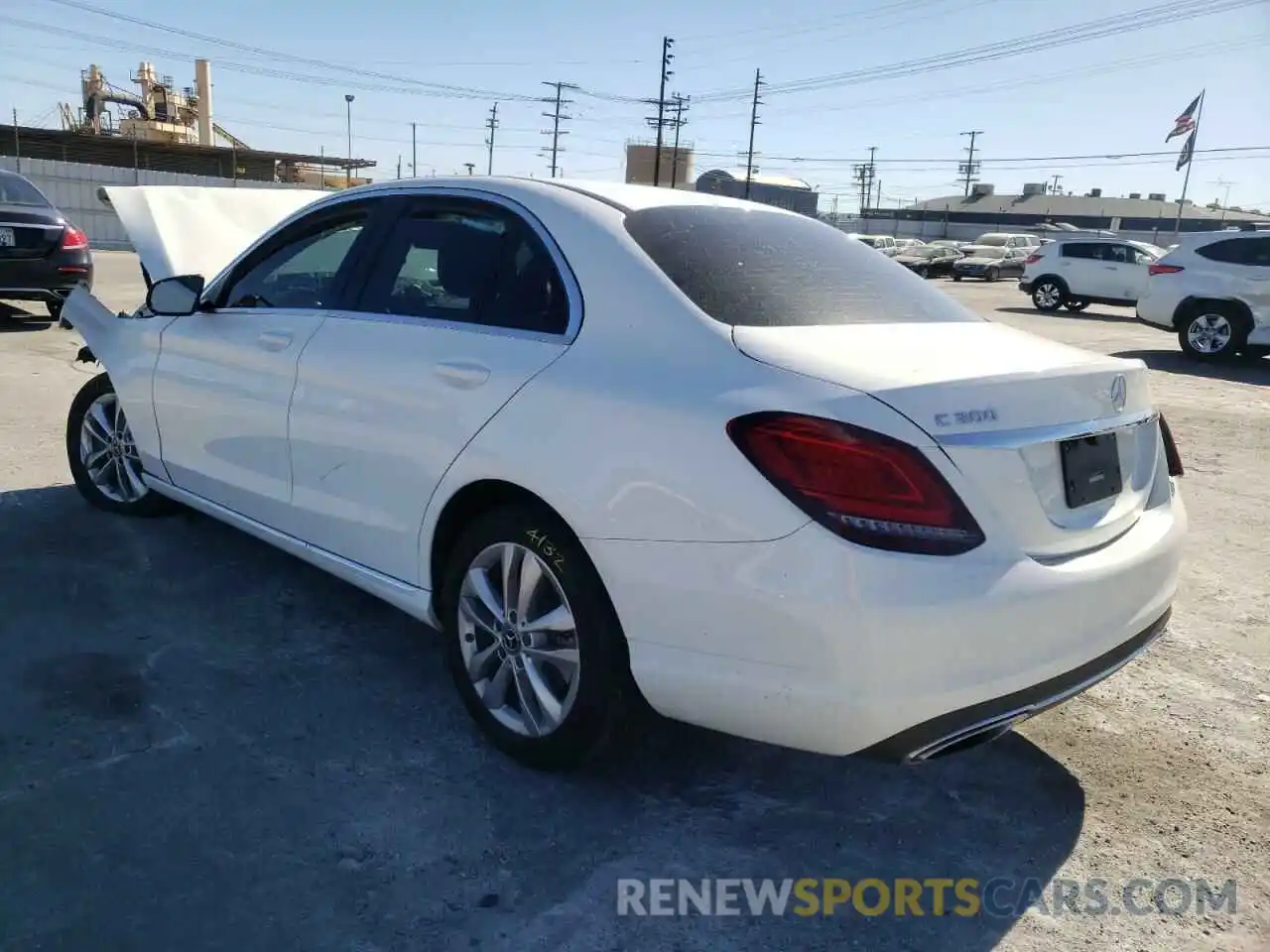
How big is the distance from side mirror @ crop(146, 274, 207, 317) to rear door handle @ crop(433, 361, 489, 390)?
157cm

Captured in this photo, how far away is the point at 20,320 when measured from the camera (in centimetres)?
1156

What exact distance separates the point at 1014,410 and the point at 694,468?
0.74 metres

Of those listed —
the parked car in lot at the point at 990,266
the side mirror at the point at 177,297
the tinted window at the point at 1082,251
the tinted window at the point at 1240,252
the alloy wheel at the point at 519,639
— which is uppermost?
the parked car in lot at the point at 990,266

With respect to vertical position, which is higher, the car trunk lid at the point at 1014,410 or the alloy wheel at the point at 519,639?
the car trunk lid at the point at 1014,410

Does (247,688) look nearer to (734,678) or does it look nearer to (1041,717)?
(734,678)

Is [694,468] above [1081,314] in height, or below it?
below

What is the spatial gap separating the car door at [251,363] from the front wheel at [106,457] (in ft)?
1.95

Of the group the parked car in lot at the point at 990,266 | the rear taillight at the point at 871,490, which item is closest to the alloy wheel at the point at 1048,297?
the parked car in lot at the point at 990,266

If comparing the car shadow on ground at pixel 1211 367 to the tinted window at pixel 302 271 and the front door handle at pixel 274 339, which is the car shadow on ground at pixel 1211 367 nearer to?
the tinted window at pixel 302 271

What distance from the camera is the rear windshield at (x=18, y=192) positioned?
10.6 metres

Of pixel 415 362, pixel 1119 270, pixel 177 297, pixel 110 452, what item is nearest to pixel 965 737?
pixel 415 362

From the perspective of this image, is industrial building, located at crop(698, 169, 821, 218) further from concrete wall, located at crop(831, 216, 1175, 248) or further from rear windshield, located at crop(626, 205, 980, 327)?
rear windshield, located at crop(626, 205, 980, 327)

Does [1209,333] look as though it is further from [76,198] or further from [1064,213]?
[1064,213]

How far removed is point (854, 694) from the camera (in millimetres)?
2084
